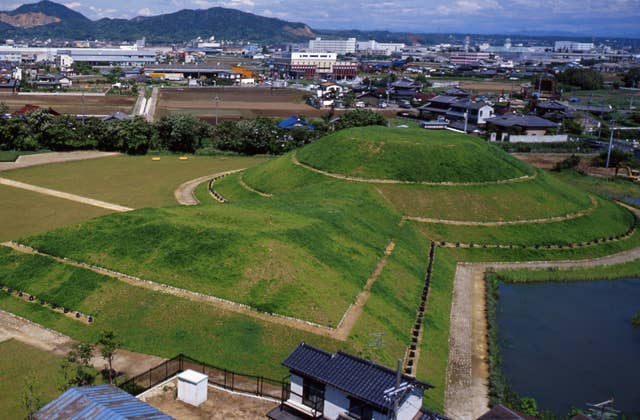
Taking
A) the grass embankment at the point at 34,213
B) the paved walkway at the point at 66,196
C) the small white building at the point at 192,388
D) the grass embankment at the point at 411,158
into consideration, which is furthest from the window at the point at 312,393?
the grass embankment at the point at 411,158

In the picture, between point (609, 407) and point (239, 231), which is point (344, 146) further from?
point (609, 407)

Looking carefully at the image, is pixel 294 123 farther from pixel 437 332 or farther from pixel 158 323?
pixel 158 323

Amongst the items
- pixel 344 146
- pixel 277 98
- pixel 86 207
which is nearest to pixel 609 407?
pixel 344 146

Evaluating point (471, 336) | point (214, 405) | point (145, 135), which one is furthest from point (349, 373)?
point (145, 135)

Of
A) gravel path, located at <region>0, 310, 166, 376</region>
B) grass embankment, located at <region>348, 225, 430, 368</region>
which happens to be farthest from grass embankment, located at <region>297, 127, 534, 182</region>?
gravel path, located at <region>0, 310, 166, 376</region>

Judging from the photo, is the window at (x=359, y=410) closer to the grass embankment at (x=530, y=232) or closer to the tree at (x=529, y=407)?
the tree at (x=529, y=407)
